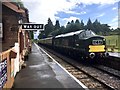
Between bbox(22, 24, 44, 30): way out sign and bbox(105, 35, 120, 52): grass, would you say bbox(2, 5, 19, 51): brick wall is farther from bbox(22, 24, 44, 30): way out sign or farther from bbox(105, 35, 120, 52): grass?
bbox(105, 35, 120, 52): grass

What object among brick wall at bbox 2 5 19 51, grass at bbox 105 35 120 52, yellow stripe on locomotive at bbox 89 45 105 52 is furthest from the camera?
grass at bbox 105 35 120 52

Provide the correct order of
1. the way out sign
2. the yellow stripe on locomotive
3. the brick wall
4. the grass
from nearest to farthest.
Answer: the way out sign < the brick wall < the yellow stripe on locomotive < the grass

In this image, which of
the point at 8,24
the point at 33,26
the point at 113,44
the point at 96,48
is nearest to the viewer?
the point at 33,26

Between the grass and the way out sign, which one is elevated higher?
the way out sign

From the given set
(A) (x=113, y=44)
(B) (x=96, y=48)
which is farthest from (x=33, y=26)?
(A) (x=113, y=44)

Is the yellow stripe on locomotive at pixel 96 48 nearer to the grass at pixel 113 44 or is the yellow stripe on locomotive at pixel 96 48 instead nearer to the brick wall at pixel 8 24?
the brick wall at pixel 8 24

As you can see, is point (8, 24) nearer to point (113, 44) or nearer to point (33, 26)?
point (33, 26)

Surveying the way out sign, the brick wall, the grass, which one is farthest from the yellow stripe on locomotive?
the grass

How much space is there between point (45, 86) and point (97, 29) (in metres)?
96.2

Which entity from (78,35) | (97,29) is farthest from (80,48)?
(97,29)

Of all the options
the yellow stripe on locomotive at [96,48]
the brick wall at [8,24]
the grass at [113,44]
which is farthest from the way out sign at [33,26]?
the grass at [113,44]

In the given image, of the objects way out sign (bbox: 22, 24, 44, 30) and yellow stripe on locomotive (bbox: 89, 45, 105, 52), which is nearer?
way out sign (bbox: 22, 24, 44, 30)

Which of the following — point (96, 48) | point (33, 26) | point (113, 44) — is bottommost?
point (113, 44)

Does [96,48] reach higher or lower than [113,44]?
higher
